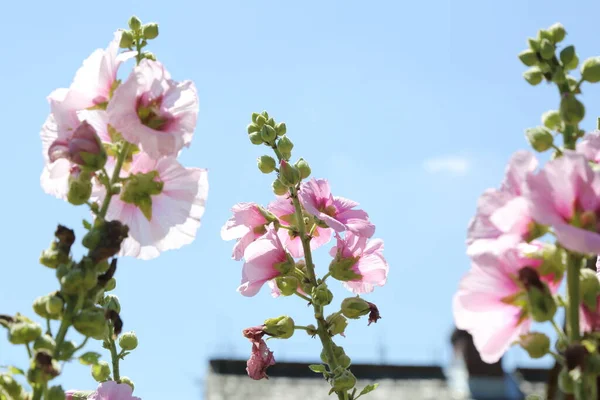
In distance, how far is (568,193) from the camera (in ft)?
4.68

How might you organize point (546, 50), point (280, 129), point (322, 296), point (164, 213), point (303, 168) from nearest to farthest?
point (546, 50) < point (164, 213) < point (322, 296) < point (303, 168) < point (280, 129)

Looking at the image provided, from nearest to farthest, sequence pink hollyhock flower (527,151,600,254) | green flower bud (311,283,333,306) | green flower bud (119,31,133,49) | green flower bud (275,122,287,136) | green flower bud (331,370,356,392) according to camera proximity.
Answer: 1. pink hollyhock flower (527,151,600,254)
2. green flower bud (119,31,133,49)
3. green flower bud (331,370,356,392)
4. green flower bud (311,283,333,306)
5. green flower bud (275,122,287,136)

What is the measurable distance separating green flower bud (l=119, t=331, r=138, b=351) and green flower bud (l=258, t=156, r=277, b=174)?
0.51m

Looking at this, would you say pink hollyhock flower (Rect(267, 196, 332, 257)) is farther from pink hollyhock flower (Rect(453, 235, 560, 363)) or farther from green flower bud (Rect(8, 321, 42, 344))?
green flower bud (Rect(8, 321, 42, 344))

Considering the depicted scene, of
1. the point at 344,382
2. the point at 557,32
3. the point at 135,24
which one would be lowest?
the point at 344,382

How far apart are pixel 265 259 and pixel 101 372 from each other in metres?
0.44

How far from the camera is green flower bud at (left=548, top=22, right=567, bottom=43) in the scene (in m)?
1.69

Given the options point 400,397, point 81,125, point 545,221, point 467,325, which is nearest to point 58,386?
point 81,125

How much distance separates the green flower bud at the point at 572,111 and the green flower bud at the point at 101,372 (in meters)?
1.17

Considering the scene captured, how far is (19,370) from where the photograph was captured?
5.24 feet

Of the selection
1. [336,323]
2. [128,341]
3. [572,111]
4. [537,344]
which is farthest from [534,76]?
[128,341]

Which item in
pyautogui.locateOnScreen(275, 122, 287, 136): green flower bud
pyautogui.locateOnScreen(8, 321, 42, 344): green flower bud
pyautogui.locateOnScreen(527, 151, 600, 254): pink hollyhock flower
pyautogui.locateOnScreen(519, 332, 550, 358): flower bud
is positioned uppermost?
pyautogui.locateOnScreen(275, 122, 287, 136): green flower bud

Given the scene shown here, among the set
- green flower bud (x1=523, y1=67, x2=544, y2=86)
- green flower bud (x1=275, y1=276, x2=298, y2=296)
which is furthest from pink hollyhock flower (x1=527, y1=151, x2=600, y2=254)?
green flower bud (x1=275, y1=276, x2=298, y2=296)

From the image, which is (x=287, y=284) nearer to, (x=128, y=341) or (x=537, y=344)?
(x=128, y=341)
